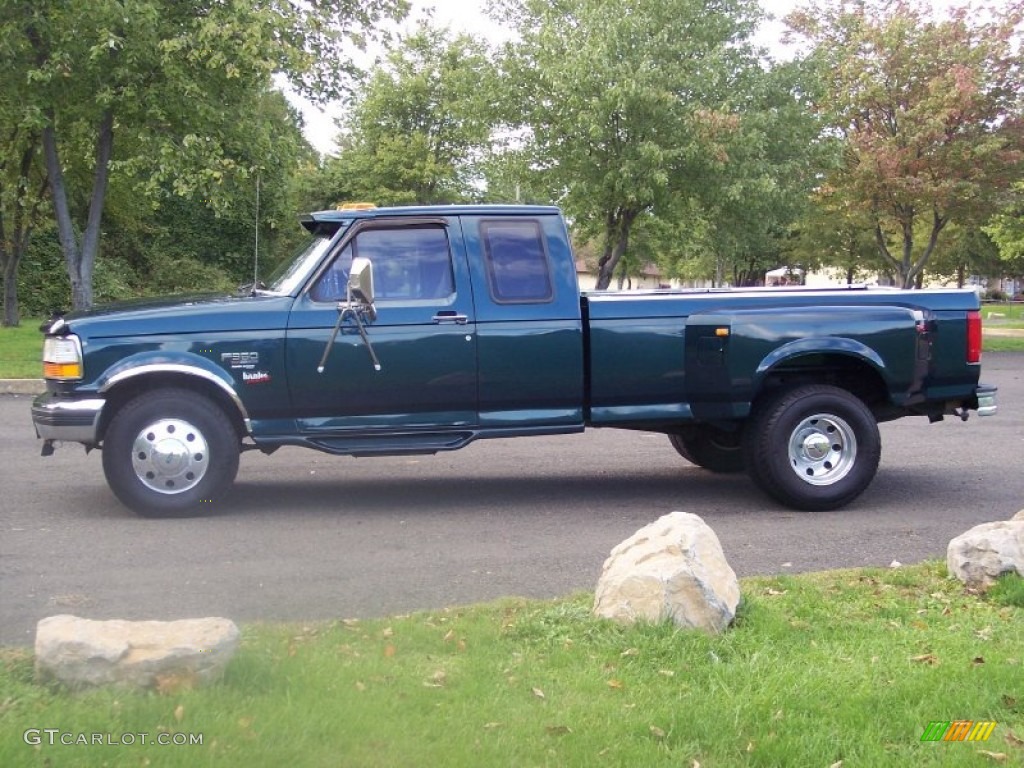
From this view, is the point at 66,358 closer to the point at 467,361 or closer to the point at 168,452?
the point at 168,452

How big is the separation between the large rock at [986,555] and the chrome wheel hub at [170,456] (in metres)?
4.51

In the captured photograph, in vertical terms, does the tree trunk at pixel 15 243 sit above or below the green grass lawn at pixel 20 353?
above

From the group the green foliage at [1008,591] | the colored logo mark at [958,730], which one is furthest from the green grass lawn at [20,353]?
the colored logo mark at [958,730]

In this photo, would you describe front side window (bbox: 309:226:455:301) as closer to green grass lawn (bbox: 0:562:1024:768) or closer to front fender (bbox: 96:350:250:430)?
front fender (bbox: 96:350:250:430)

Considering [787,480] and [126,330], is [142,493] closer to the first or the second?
[126,330]

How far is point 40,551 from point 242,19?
11.5 metres

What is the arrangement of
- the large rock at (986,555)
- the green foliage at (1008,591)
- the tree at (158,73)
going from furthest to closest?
the tree at (158,73) → the large rock at (986,555) → the green foliage at (1008,591)

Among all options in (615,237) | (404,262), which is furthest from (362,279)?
(615,237)

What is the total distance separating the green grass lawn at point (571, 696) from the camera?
3338mm

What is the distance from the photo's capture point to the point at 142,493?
22.5ft

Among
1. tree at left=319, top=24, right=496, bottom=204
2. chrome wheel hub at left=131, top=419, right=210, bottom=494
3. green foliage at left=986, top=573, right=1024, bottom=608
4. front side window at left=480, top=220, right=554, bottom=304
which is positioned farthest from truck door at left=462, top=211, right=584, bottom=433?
tree at left=319, top=24, right=496, bottom=204

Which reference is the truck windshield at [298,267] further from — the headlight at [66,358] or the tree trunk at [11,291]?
the tree trunk at [11,291]

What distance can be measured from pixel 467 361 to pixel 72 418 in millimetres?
2527

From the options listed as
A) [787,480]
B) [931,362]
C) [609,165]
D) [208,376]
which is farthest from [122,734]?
[609,165]
